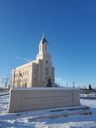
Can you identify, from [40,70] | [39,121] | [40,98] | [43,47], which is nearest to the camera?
[39,121]

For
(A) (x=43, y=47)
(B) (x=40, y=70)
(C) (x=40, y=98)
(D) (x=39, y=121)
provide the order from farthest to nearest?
(A) (x=43, y=47) → (B) (x=40, y=70) → (C) (x=40, y=98) → (D) (x=39, y=121)

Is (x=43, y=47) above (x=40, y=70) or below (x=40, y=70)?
above

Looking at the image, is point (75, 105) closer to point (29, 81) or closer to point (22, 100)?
point (22, 100)

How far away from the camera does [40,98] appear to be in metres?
10.4

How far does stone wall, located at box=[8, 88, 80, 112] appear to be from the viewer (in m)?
9.46

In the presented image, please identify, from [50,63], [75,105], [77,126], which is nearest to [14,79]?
[50,63]

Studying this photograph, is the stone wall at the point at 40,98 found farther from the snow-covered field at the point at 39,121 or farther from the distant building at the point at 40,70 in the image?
the distant building at the point at 40,70

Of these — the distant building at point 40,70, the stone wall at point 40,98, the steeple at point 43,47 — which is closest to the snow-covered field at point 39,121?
the stone wall at point 40,98

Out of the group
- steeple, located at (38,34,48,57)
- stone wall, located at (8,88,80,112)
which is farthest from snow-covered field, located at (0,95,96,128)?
steeple, located at (38,34,48,57)

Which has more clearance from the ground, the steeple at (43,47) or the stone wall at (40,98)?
the steeple at (43,47)

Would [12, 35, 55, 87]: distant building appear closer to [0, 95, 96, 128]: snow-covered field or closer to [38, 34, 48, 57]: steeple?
[38, 34, 48, 57]: steeple

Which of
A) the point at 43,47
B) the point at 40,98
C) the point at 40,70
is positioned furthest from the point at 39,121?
the point at 43,47

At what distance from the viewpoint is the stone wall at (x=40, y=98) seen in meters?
9.46

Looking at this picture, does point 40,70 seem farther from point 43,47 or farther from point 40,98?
point 40,98
